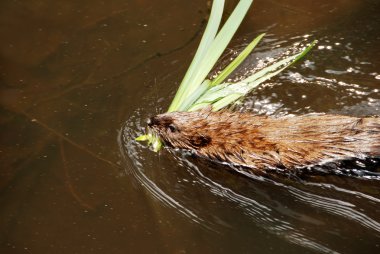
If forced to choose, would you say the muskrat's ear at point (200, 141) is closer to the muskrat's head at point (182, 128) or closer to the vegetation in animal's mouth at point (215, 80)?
the muskrat's head at point (182, 128)

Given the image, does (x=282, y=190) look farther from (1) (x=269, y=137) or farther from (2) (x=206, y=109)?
(2) (x=206, y=109)

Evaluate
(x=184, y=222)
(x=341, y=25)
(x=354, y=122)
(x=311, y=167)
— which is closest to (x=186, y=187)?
(x=184, y=222)

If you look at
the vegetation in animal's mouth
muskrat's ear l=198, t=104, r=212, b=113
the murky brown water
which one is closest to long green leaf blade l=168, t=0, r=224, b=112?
the vegetation in animal's mouth

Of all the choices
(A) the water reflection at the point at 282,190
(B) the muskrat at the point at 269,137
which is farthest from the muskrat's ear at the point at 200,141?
(A) the water reflection at the point at 282,190

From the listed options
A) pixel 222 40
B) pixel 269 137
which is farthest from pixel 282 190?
pixel 222 40

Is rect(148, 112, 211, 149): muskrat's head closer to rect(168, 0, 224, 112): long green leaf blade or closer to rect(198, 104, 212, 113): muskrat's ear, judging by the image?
rect(198, 104, 212, 113): muskrat's ear

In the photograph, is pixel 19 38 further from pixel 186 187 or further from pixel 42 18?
pixel 186 187
